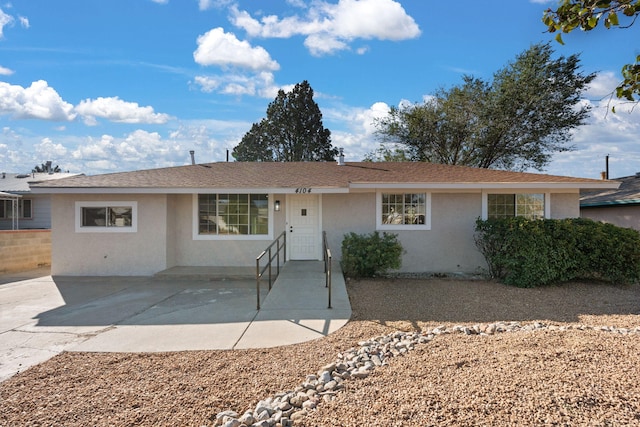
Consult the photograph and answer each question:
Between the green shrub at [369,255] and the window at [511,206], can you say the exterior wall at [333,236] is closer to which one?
the window at [511,206]

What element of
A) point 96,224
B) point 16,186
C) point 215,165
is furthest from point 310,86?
point 96,224

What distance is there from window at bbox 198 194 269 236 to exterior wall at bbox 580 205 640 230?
1267 cm

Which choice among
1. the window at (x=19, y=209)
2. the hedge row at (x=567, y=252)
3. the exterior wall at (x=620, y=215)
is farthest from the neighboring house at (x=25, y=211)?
the exterior wall at (x=620, y=215)

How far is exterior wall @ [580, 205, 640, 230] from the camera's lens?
1253 cm

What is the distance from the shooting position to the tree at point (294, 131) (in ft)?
90.8

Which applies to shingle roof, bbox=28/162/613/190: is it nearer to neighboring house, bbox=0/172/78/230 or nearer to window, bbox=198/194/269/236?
window, bbox=198/194/269/236

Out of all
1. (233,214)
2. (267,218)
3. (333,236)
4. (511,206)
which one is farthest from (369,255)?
(511,206)

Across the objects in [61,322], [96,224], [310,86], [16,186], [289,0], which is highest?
[310,86]

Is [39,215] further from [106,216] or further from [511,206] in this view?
[511,206]

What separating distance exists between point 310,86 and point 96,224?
71.9 ft

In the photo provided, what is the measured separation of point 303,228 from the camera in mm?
10047

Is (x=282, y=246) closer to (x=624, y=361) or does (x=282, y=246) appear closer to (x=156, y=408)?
(x=156, y=408)

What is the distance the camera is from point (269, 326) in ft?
17.4

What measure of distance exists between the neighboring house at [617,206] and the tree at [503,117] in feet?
18.0
